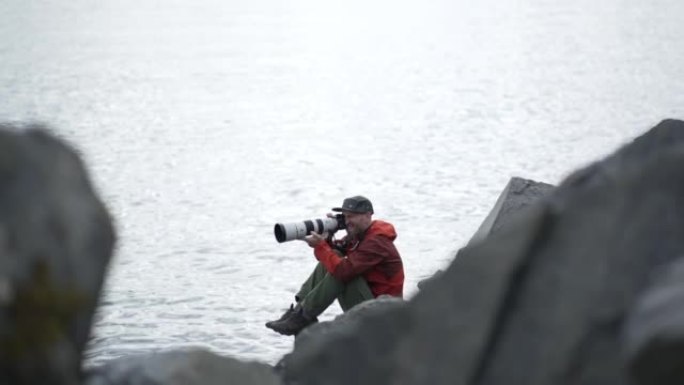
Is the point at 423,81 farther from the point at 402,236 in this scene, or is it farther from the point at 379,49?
the point at 402,236

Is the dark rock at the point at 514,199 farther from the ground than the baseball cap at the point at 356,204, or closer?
farther from the ground


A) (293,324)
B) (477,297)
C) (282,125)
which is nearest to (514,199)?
(293,324)

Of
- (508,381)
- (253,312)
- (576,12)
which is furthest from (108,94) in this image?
(576,12)

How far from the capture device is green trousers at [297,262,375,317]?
40.5 feet

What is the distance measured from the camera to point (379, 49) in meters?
76.6

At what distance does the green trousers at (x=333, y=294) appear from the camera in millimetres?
12336

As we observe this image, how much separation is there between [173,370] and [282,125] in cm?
3688

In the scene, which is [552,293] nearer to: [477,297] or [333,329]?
[477,297]

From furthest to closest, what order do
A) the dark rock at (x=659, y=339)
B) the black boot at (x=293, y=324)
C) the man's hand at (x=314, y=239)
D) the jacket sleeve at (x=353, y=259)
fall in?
the black boot at (x=293, y=324) < the man's hand at (x=314, y=239) < the jacket sleeve at (x=353, y=259) < the dark rock at (x=659, y=339)

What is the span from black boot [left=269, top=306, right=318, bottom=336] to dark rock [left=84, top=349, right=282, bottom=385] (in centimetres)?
705

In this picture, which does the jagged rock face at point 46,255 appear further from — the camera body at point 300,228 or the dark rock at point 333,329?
the camera body at point 300,228

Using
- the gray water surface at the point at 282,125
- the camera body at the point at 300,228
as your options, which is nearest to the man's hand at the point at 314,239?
the camera body at the point at 300,228

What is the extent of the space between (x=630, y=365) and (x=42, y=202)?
1.88m

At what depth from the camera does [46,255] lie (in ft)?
14.5
